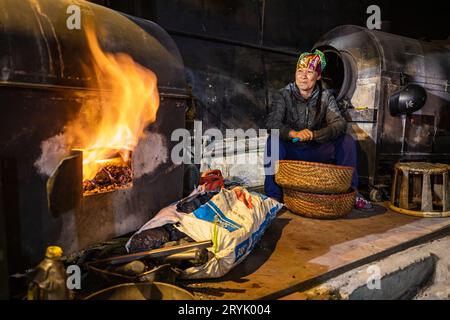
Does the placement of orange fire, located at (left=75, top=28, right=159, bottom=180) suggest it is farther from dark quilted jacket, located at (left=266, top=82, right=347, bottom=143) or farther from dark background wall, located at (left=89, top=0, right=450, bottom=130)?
dark background wall, located at (left=89, top=0, right=450, bottom=130)

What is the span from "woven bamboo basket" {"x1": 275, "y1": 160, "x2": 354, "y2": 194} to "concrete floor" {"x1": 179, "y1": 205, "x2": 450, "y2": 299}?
1.23ft

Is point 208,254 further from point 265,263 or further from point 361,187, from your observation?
point 361,187

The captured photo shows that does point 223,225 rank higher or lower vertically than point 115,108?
lower

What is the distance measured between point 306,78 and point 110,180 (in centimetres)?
277

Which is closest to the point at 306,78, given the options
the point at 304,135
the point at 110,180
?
the point at 304,135

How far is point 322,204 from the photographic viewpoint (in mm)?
3512

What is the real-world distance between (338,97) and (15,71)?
4498 millimetres

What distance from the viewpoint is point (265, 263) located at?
8.22 ft

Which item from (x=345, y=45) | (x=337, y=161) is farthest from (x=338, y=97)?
(x=337, y=161)

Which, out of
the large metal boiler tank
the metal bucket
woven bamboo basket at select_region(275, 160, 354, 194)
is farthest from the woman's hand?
the metal bucket

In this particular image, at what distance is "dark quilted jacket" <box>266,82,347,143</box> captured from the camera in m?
4.25

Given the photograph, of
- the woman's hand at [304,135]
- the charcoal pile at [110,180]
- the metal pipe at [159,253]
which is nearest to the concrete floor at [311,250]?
the metal pipe at [159,253]

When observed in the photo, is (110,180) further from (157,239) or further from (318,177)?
(318,177)

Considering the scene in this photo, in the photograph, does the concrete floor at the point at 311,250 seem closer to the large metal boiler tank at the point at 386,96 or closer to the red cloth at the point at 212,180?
the red cloth at the point at 212,180
